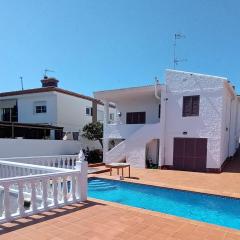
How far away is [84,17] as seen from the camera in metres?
14.6

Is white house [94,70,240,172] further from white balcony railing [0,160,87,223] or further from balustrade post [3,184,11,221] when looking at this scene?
balustrade post [3,184,11,221]

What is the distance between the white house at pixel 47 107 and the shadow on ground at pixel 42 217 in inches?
729

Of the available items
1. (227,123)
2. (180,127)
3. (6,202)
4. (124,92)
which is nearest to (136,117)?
(124,92)

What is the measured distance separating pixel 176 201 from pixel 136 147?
9590mm

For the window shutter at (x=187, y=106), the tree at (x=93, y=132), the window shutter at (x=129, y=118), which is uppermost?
the window shutter at (x=187, y=106)

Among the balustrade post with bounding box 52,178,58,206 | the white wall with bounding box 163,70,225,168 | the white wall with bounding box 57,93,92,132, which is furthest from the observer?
the white wall with bounding box 57,93,92,132

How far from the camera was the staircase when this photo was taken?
63.9 feet

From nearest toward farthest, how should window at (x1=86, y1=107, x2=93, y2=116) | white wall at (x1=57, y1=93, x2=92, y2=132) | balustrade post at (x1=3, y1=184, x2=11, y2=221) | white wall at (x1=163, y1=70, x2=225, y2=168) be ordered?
1. balustrade post at (x1=3, y1=184, x2=11, y2=221)
2. white wall at (x1=163, y1=70, x2=225, y2=168)
3. white wall at (x1=57, y1=93, x2=92, y2=132)
4. window at (x1=86, y1=107, x2=93, y2=116)

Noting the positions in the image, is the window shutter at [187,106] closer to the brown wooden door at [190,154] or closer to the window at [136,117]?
Answer: the brown wooden door at [190,154]

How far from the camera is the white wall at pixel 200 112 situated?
56.5ft

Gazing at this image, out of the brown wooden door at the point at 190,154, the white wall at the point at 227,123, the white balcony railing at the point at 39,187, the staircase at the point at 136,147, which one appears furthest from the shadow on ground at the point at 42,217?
the white wall at the point at 227,123

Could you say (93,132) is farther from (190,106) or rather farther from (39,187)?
(39,187)

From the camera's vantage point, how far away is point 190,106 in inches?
719

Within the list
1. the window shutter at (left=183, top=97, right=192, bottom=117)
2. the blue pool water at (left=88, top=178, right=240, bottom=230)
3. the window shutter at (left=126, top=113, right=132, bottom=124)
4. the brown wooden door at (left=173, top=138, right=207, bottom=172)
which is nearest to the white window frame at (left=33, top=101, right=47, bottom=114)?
the window shutter at (left=126, top=113, right=132, bottom=124)
